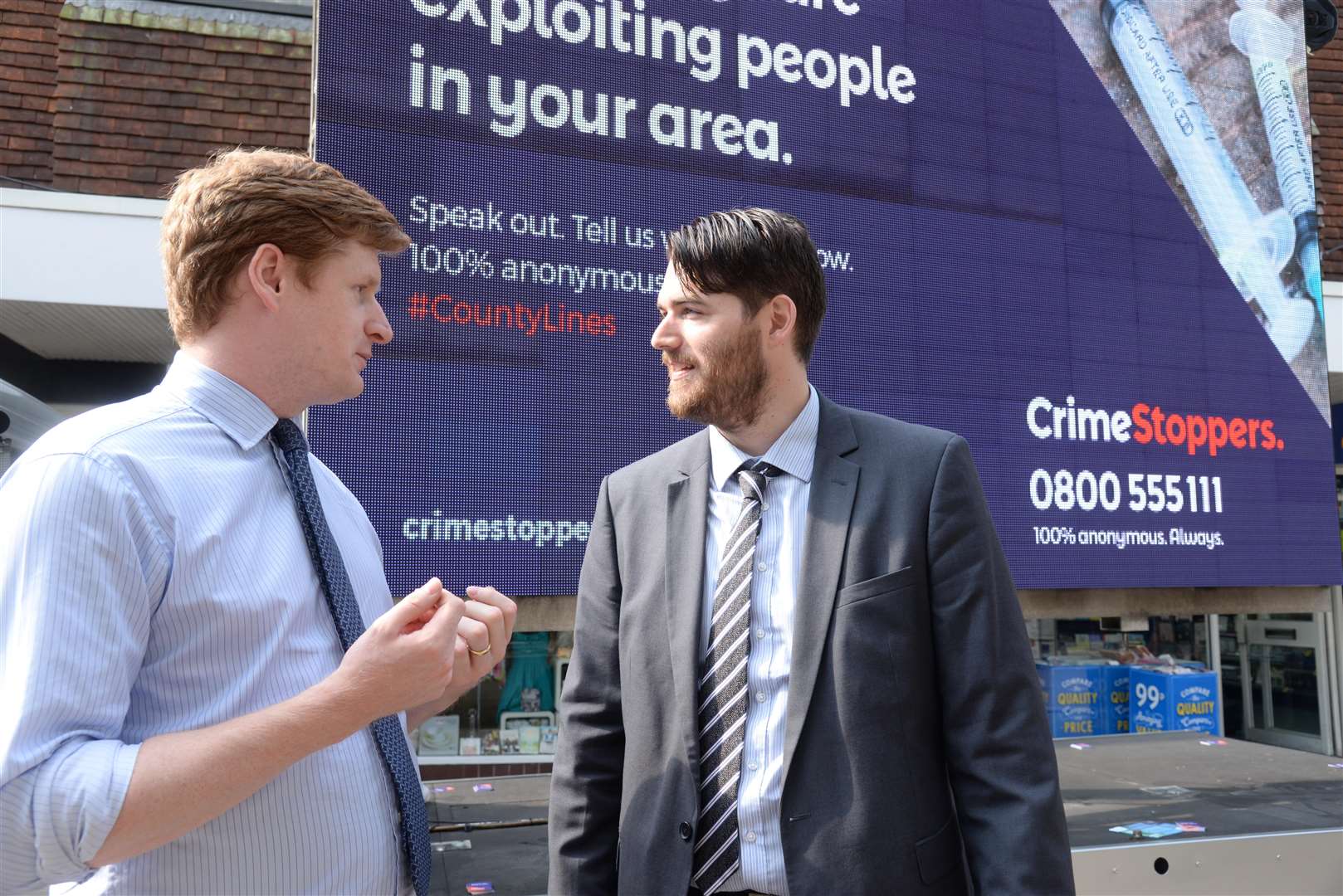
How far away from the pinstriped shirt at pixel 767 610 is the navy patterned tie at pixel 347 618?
0.47 meters

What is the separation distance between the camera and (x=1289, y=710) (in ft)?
25.5

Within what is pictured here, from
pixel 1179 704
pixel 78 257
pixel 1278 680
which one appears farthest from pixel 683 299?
pixel 1278 680

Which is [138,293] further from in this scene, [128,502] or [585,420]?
[128,502]

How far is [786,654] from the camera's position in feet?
4.84

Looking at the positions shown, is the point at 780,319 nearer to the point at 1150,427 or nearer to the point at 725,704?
the point at 725,704

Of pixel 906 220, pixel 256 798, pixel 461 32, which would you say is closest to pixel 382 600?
pixel 256 798

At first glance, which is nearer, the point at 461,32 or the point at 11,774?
the point at 11,774

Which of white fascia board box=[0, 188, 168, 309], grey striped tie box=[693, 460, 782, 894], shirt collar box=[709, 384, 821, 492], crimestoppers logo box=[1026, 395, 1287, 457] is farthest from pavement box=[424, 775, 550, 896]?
white fascia board box=[0, 188, 168, 309]

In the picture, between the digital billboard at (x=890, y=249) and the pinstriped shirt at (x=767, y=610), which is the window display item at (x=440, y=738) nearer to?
the digital billboard at (x=890, y=249)

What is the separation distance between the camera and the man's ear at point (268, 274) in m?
1.10

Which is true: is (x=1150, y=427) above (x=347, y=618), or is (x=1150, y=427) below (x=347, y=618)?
above

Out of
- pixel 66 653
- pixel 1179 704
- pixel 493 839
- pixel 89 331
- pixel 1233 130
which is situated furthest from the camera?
pixel 1179 704

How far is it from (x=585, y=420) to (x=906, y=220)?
1458mm

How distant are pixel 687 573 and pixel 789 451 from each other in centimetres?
26
